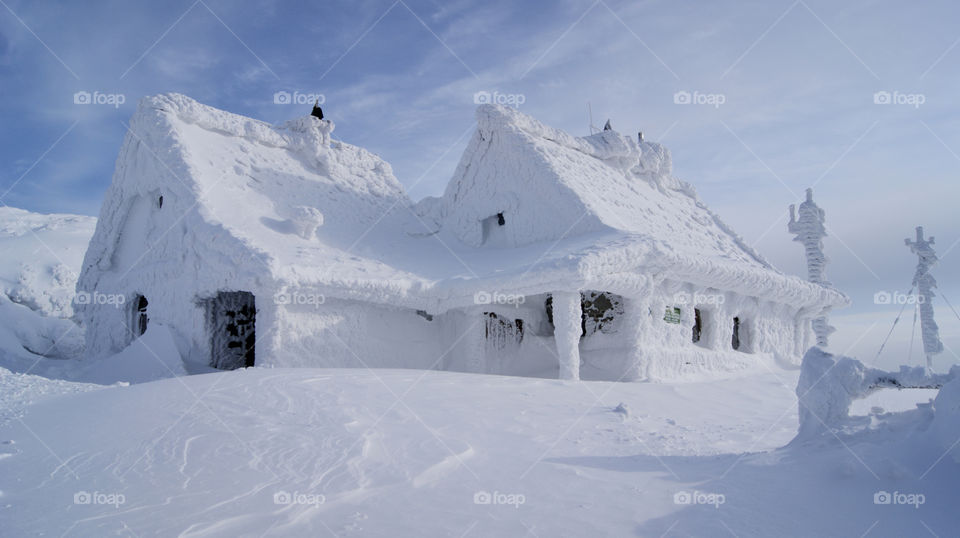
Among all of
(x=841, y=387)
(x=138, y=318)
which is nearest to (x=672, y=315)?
A: (x=841, y=387)

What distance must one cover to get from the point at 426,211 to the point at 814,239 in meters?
14.8

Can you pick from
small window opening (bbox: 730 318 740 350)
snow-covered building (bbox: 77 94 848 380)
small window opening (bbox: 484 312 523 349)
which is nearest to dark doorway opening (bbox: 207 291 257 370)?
snow-covered building (bbox: 77 94 848 380)

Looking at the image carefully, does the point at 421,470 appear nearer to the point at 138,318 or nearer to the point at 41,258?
the point at 138,318

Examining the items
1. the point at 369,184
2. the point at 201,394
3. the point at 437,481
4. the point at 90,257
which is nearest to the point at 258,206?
the point at 369,184

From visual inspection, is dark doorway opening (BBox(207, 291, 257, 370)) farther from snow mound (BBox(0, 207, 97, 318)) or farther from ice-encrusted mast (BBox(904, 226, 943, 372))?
ice-encrusted mast (BBox(904, 226, 943, 372))

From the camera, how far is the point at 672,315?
13984 millimetres

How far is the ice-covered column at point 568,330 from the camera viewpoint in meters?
11.7

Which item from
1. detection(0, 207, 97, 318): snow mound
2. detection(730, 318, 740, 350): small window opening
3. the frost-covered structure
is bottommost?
detection(730, 318, 740, 350): small window opening

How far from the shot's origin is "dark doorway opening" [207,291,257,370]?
12812mm

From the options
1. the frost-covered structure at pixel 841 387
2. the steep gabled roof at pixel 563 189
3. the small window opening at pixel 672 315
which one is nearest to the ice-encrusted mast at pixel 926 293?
the steep gabled roof at pixel 563 189

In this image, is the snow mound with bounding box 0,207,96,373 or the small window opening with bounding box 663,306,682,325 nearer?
the small window opening with bounding box 663,306,682,325

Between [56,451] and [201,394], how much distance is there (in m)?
1.75

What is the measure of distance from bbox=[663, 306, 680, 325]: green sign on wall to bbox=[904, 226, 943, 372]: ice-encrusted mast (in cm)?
1417

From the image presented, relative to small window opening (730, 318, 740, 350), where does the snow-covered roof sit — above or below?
above
